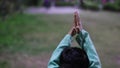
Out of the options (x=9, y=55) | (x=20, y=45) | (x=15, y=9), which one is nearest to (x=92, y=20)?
(x=15, y=9)

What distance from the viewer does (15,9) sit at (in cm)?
1609

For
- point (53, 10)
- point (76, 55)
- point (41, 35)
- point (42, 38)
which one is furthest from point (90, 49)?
point (53, 10)

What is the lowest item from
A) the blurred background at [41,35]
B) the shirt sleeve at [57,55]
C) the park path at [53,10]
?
the park path at [53,10]

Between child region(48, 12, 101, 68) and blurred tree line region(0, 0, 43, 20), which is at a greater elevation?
child region(48, 12, 101, 68)

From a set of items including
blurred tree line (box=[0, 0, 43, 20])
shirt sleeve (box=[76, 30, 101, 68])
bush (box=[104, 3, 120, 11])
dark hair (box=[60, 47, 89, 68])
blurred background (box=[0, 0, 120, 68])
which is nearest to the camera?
dark hair (box=[60, 47, 89, 68])

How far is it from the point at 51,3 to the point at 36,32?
28.8 ft

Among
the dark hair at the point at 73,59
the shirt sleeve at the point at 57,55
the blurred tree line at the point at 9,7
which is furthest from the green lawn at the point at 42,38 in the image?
the dark hair at the point at 73,59

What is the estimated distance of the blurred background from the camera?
841 centimetres

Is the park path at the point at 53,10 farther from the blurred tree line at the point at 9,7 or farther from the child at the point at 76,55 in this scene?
the child at the point at 76,55

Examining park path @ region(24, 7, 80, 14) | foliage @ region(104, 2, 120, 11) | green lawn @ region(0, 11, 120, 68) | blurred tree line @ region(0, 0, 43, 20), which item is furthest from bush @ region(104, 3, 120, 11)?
blurred tree line @ region(0, 0, 43, 20)

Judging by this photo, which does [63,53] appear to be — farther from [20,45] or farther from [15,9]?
[15,9]

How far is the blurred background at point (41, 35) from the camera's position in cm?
841

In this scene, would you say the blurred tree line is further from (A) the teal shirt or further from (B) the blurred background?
(A) the teal shirt

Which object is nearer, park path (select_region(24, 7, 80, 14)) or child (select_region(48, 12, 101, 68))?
child (select_region(48, 12, 101, 68))
